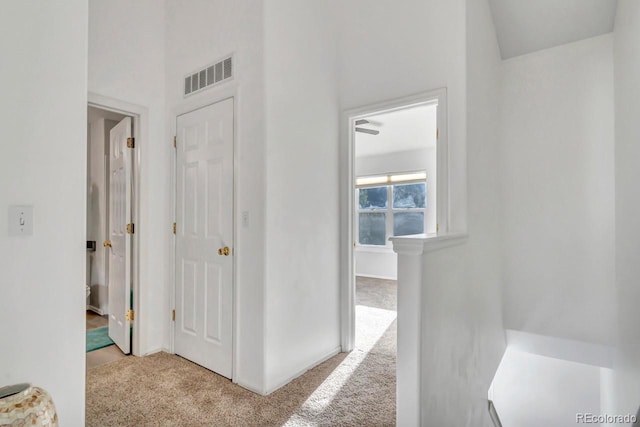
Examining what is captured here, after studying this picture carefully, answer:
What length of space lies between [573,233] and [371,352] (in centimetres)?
211

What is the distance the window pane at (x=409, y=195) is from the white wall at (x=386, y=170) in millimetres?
211

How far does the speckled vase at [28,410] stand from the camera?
91 cm

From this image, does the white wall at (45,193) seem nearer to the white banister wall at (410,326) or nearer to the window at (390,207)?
the white banister wall at (410,326)

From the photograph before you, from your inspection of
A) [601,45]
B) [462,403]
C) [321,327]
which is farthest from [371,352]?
[601,45]

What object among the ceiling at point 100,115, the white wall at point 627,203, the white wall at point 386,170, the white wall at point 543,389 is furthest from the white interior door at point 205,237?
the white wall at point 386,170

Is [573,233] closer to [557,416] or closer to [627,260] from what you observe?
[627,260]

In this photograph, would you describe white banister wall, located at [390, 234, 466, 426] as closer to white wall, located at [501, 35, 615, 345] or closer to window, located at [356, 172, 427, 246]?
white wall, located at [501, 35, 615, 345]

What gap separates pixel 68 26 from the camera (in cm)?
140

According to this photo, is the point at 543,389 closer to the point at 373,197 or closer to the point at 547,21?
the point at 547,21

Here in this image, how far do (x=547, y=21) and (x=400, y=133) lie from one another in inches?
109

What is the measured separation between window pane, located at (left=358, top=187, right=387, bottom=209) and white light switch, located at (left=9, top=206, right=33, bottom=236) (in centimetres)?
610

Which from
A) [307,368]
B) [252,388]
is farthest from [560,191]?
[252,388]

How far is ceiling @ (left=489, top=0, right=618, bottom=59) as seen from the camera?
272 cm

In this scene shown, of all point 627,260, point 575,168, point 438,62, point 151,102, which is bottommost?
point 627,260
